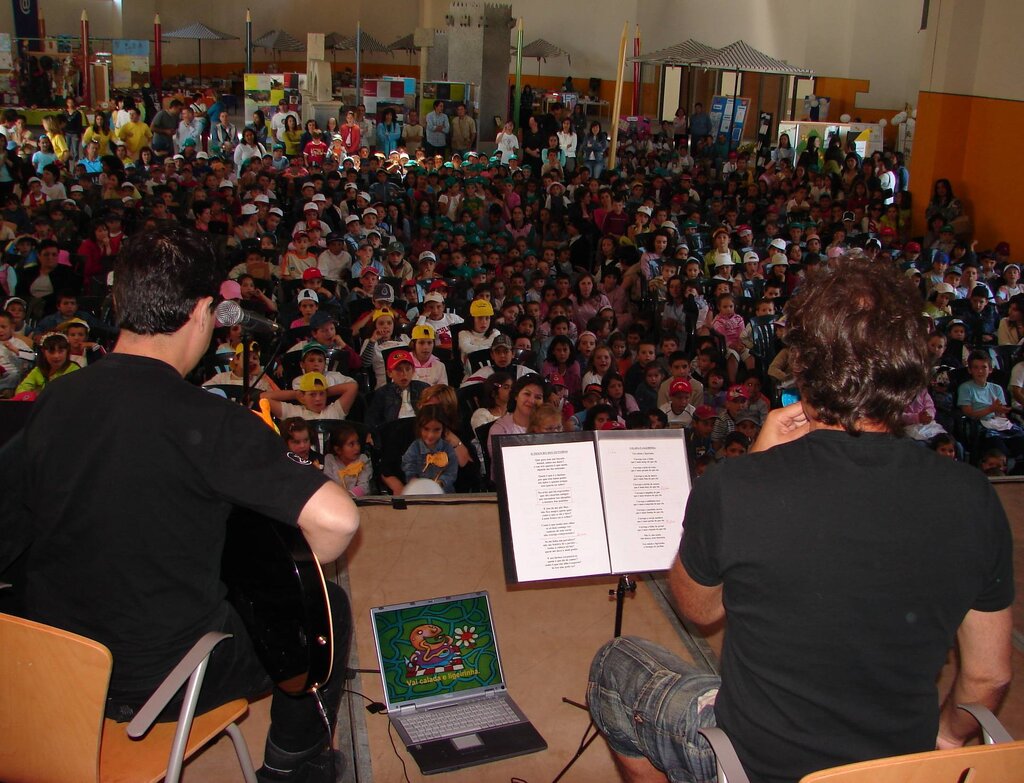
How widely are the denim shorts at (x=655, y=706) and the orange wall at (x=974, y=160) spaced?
10.8m

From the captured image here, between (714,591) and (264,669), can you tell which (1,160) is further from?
(714,591)

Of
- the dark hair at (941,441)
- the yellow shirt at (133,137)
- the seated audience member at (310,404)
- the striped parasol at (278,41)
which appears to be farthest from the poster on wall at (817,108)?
the seated audience member at (310,404)

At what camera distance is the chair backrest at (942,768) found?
1.37m

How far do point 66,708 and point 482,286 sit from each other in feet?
21.2

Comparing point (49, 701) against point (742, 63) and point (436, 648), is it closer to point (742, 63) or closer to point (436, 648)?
point (436, 648)

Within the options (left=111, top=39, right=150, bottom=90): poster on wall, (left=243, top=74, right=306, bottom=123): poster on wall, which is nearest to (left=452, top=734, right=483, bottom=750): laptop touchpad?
(left=243, top=74, right=306, bottom=123): poster on wall

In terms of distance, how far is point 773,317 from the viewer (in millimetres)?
7617

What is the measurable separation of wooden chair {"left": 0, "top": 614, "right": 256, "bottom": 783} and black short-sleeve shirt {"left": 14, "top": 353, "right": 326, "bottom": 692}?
120 millimetres

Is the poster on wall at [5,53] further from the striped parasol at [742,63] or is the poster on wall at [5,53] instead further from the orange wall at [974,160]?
the orange wall at [974,160]

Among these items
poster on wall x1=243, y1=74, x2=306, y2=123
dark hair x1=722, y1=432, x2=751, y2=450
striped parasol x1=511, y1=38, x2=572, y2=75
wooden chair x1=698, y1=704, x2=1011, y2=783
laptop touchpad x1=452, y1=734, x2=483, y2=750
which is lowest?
laptop touchpad x1=452, y1=734, x2=483, y2=750

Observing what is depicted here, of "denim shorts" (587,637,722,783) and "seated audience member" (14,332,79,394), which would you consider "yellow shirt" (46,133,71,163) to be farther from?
"denim shorts" (587,637,722,783)

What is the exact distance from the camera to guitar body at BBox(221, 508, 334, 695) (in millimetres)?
1865

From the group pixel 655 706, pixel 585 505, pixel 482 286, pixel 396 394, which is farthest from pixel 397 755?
pixel 482 286

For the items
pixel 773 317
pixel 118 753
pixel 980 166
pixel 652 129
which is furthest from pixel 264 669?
pixel 652 129
